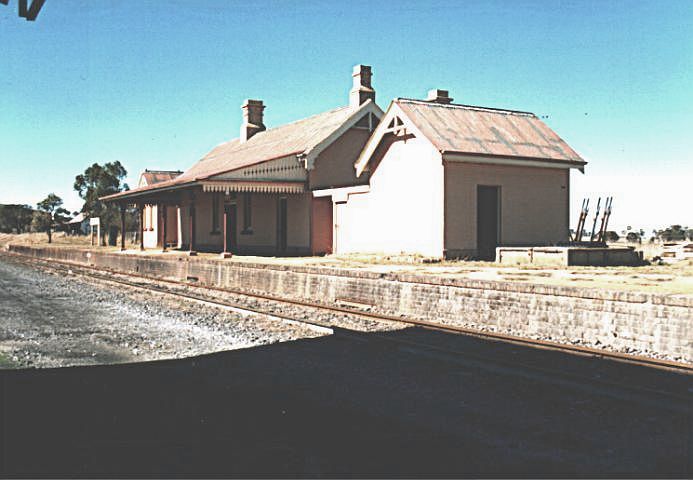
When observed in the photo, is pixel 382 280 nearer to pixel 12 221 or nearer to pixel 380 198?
pixel 380 198

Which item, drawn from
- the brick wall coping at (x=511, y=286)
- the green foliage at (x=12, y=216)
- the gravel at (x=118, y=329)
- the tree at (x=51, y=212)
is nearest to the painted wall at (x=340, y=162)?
the brick wall coping at (x=511, y=286)

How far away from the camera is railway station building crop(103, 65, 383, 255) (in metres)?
24.5

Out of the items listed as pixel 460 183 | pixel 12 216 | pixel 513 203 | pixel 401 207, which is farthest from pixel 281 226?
pixel 12 216

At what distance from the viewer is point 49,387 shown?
636 centimetres

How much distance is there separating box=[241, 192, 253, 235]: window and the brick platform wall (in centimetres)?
1074

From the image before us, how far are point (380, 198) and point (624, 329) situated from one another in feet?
42.5

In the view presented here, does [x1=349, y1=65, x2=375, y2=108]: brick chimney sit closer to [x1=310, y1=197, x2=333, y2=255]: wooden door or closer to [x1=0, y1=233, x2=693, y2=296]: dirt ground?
[x1=310, y1=197, x2=333, y2=255]: wooden door

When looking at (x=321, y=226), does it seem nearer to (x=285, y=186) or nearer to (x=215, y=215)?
(x=285, y=186)

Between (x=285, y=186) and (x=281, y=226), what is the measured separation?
2.26 m

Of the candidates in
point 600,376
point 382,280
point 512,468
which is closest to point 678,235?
point 382,280

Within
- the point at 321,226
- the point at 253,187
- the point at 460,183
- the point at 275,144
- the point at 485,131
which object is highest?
the point at 275,144

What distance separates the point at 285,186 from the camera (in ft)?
81.3

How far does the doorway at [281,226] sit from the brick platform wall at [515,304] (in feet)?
28.1

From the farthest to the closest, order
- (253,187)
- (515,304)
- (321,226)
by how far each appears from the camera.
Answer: (321,226)
(253,187)
(515,304)
